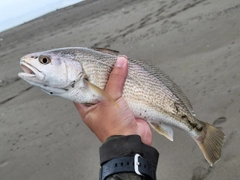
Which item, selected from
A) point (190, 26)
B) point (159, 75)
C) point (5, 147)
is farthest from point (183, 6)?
point (159, 75)

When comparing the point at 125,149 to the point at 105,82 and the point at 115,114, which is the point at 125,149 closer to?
the point at 115,114

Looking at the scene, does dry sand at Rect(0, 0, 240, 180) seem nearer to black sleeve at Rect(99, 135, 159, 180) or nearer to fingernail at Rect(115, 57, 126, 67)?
black sleeve at Rect(99, 135, 159, 180)

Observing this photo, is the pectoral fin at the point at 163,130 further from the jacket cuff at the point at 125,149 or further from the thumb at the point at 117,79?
the jacket cuff at the point at 125,149

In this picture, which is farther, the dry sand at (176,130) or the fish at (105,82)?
the dry sand at (176,130)

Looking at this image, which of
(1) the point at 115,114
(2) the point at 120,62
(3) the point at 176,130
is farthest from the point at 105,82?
(3) the point at 176,130

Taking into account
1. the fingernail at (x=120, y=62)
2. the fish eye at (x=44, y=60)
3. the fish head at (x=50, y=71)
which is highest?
the fish eye at (x=44, y=60)

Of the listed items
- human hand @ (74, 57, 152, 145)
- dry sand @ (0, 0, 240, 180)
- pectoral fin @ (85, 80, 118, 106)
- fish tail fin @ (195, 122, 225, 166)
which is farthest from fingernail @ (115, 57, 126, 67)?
dry sand @ (0, 0, 240, 180)

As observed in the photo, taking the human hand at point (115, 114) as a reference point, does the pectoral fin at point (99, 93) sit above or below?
above

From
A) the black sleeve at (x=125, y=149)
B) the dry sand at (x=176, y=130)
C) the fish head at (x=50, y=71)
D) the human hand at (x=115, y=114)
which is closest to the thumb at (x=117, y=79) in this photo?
the human hand at (x=115, y=114)
